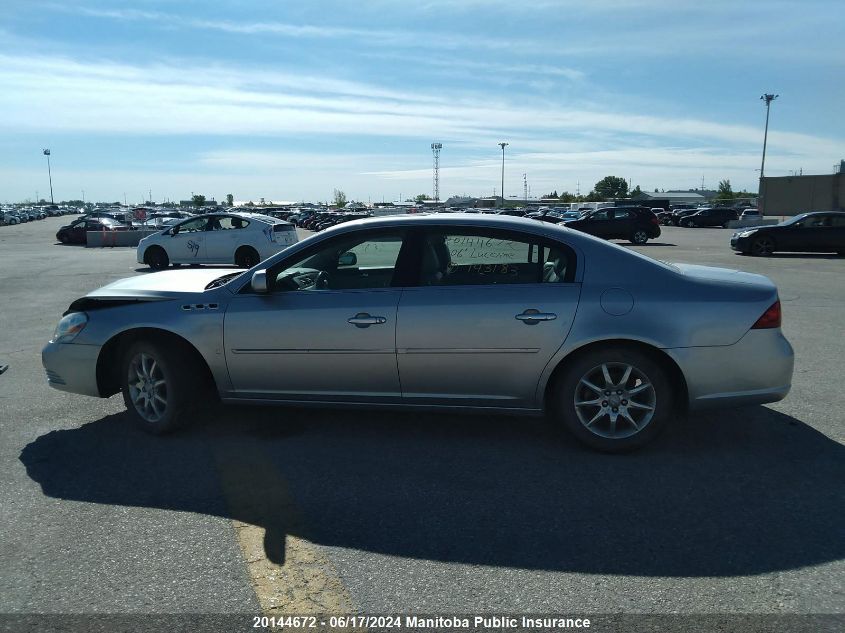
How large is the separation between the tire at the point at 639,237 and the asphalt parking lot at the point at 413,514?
25.0 m

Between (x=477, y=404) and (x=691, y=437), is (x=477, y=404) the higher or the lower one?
the higher one

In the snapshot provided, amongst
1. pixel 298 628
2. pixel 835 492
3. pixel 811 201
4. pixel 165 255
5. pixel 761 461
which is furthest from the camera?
pixel 811 201

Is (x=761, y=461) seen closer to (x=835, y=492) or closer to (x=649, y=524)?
(x=835, y=492)

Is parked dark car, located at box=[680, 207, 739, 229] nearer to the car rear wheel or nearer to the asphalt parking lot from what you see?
the car rear wheel

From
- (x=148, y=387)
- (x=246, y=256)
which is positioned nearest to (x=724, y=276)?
(x=148, y=387)

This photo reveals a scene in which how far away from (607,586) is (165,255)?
18.5m

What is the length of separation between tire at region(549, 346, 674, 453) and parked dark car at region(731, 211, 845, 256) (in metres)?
19.7

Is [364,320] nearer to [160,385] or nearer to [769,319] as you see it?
[160,385]

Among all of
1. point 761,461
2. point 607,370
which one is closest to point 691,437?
point 761,461

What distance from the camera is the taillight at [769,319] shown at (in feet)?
15.0

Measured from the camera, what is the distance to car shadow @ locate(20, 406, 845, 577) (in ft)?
11.5

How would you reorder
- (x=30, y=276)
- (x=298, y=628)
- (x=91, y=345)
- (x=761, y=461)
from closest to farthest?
1. (x=298, y=628)
2. (x=761, y=461)
3. (x=91, y=345)
4. (x=30, y=276)

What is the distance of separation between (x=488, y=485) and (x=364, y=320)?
1372mm

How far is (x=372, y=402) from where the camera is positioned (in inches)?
195
